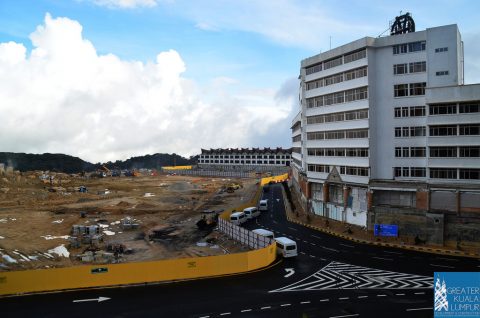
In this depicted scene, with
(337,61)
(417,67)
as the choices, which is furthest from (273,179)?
(417,67)

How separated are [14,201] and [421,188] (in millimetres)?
85996

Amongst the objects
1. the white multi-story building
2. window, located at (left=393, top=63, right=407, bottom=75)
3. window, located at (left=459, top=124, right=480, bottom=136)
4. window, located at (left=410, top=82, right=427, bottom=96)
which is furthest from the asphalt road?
window, located at (left=393, top=63, right=407, bottom=75)

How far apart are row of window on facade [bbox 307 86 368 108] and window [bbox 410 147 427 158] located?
955 centimetres

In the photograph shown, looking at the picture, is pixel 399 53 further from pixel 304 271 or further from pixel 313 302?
pixel 313 302

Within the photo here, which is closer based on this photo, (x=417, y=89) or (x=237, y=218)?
(x=417, y=89)

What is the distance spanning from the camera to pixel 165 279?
32.0 metres

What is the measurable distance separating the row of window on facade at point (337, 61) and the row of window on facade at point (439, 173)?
54.7 feet

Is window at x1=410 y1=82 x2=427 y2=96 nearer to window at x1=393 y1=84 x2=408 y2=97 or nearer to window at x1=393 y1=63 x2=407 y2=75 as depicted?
window at x1=393 y1=84 x2=408 y2=97

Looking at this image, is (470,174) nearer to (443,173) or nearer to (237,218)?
A: (443,173)

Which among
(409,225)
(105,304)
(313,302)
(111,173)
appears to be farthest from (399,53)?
(111,173)

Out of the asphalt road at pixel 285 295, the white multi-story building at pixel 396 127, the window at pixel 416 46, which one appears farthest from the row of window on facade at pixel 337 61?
the asphalt road at pixel 285 295

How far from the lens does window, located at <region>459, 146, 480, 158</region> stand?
45.4 m

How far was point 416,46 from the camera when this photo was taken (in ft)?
167

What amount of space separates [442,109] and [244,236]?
2860cm
